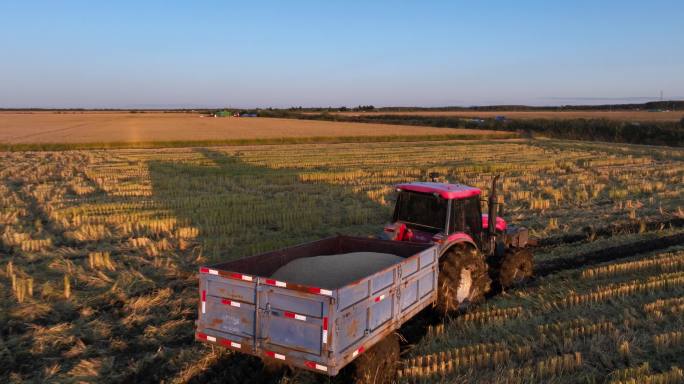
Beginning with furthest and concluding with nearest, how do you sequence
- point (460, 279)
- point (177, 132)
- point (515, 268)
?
1. point (177, 132)
2. point (515, 268)
3. point (460, 279)

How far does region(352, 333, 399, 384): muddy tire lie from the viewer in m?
5.37

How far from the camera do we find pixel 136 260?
10.4m

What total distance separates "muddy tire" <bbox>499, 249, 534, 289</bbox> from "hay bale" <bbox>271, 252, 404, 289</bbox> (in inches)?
106

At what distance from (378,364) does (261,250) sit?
623 cm

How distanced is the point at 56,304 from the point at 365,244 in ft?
15.3

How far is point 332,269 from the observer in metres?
6.20

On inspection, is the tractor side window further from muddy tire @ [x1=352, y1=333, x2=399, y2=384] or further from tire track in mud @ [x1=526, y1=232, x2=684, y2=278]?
tire track in mud @ [x1=526, y1=232, x2=684, y2=278]

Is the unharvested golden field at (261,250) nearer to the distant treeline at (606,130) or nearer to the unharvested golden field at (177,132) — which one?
the unharvested golden field at (177,132)

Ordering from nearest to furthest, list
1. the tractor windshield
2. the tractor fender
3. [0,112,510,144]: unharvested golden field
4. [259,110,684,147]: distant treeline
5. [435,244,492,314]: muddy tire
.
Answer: [435,244,492,314]: muddy tire < the tractor fender < the tractor windshield < [0,112,510,144]: unharvested golden field < [259,110,684,147]: distant treeline

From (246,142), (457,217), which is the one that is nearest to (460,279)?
(457,217)

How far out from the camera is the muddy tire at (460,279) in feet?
23.3

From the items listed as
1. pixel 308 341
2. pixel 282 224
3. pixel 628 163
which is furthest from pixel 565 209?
pixel 628 163

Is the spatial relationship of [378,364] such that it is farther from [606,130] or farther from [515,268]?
[606,130]

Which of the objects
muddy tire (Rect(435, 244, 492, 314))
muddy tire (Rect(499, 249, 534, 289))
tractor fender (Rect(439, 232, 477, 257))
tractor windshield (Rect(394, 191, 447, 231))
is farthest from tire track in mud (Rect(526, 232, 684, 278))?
tractor windshield (Rect(394, 191, 447, 231))
